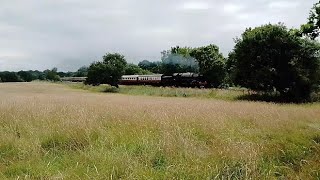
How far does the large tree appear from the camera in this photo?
35.3 metres

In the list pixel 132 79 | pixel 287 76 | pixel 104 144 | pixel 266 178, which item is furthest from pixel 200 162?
pixel 132 79

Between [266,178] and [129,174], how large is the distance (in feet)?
7.34

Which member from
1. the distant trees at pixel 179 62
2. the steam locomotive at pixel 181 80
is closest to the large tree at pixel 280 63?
the steam locomotive at pixel 181 80

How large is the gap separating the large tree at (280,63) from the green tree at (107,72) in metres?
40.2

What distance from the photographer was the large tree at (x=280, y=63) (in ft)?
116

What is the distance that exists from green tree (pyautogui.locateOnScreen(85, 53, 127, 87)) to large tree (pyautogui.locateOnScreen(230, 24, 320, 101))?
1582 inches

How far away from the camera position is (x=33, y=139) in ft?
28.4

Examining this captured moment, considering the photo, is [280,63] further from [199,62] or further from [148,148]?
[199,62]

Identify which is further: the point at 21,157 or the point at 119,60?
the point at 119,60

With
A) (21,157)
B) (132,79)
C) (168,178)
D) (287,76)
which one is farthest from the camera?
(132,79)

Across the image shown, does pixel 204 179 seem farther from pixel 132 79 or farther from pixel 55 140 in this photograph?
pixel 132 79

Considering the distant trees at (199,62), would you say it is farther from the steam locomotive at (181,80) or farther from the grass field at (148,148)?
the grass field at (148,148)

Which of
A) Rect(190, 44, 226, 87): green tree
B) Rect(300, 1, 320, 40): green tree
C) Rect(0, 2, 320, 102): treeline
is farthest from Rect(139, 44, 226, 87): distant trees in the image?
Rect(300, 1, 320, 40): green tree

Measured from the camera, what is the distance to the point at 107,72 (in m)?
73.9
